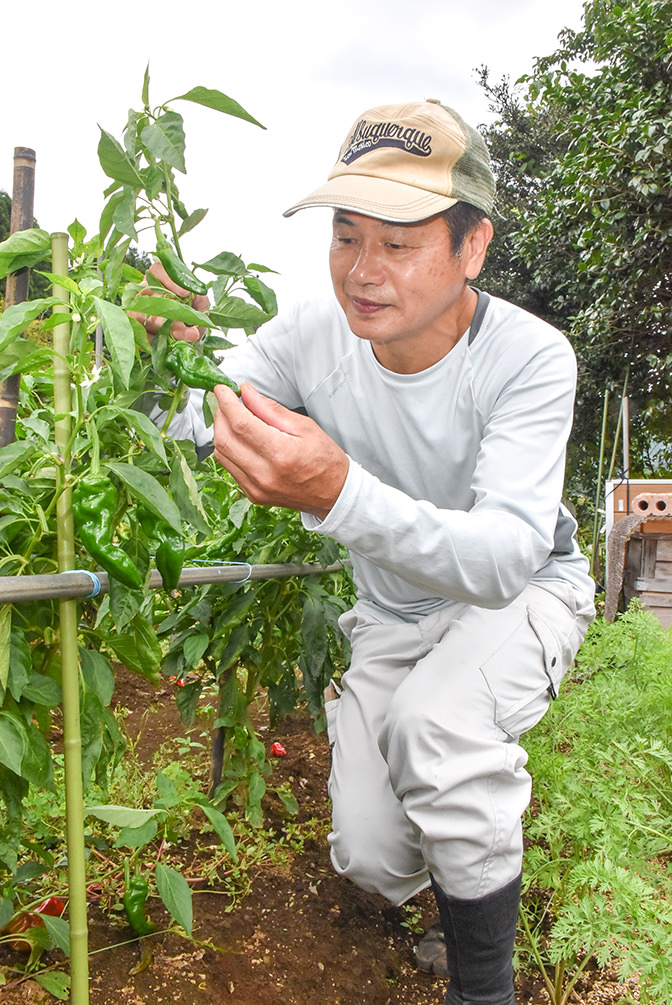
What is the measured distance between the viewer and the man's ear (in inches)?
61.7

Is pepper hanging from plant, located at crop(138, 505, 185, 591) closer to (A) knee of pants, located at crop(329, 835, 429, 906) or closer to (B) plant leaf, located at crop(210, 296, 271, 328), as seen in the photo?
(B) plant leaf, located at crop(210, 296, 271, 328)

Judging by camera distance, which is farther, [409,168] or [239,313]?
[409,168]

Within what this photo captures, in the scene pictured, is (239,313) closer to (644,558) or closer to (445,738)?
(445,738)

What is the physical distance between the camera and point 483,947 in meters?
1.40

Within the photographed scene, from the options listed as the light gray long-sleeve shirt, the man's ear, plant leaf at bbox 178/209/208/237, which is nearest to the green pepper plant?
plant leaf at bbox 178/209/208/237

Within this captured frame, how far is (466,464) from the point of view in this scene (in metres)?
1.71

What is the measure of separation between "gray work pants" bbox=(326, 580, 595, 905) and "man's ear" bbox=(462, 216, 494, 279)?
64 centimetres

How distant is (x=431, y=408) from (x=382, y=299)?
282 mm

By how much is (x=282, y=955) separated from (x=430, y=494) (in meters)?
0.93

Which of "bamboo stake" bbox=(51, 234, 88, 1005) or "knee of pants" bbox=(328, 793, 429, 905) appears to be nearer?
"bamboo stake" bbox=(51, 234, 88, 1005)

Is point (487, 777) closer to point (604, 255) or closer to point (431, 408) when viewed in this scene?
point (431, 408)

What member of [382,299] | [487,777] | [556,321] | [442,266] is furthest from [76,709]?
[556,321]

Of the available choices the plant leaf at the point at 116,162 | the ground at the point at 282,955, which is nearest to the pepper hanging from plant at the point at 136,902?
the ground at the point at 282,955

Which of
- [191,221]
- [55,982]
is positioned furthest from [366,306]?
[55,982]
